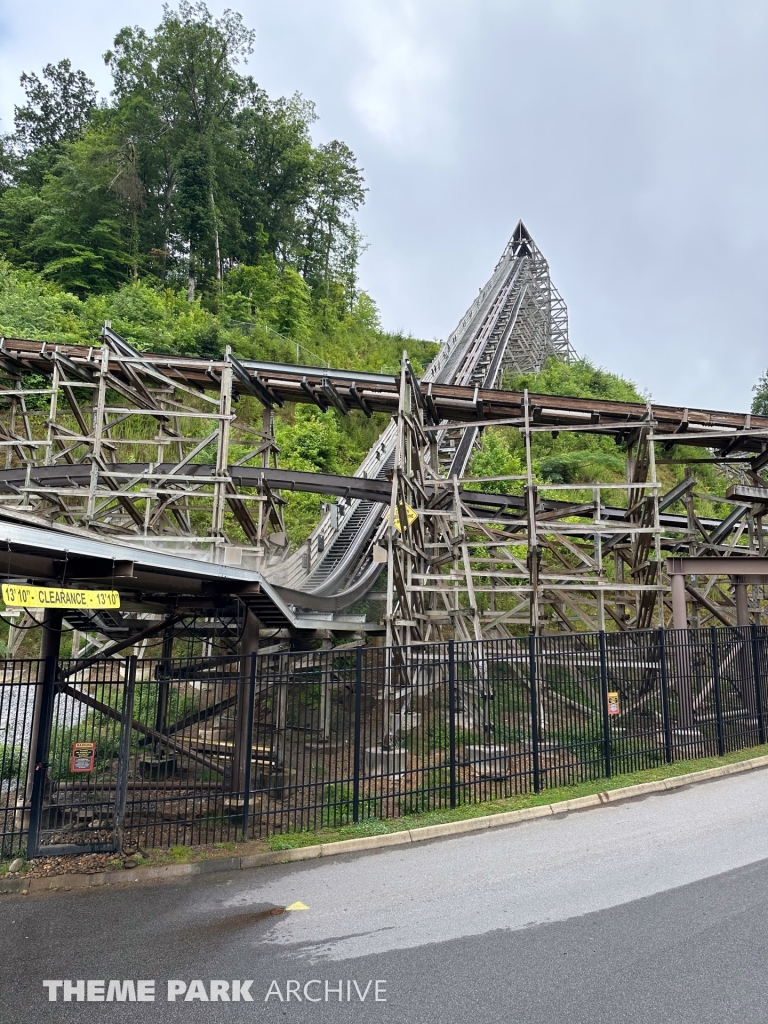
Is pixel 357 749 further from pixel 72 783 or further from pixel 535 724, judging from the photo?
pixel 72 783

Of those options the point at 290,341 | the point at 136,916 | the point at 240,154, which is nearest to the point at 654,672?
the point at 136,916

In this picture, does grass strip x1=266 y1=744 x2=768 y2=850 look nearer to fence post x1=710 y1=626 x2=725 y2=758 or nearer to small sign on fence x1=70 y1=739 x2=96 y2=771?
fence post x1=710 y1=626 x2=725 y2=758

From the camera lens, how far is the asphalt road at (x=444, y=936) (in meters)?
3.99

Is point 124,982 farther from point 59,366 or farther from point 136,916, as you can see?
point 59,366

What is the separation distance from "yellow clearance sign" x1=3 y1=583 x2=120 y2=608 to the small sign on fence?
2.38m

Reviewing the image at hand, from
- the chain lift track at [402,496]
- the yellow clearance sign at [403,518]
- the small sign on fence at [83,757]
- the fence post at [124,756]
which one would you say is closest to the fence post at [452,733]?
the chain lift track at [402,496]

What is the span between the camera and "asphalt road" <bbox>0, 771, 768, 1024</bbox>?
13.1ft

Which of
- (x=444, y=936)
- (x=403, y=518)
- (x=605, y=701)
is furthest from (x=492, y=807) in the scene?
(x=403, y=518)

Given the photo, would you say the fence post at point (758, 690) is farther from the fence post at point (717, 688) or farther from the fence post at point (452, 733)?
the fence post at point (452, 733)

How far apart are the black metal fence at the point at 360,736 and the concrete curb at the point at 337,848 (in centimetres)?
46

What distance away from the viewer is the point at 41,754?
6.97 meters

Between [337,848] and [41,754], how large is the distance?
353 centimetres

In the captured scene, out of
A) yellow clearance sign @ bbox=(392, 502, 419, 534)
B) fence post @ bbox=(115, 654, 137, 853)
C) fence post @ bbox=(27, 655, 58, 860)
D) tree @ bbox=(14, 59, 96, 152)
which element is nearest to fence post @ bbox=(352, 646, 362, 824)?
fence post @ bbox=(115, 654, 137, 853)

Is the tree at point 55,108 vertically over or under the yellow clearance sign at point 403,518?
over
